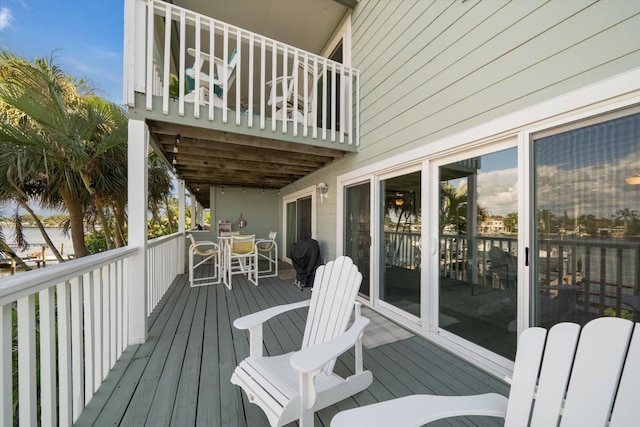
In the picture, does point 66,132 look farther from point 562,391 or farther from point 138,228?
point 562,391

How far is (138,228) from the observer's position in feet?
8.75

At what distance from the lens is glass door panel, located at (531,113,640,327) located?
1470mm

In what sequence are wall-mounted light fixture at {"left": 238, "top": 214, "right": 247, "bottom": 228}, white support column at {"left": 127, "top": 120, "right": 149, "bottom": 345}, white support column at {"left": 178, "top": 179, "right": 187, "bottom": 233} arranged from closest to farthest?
white support column at {"left": 127, "top": 120, "right": 149, "bottom": 345}
white support column at {"left": 178, "top": 179, "right": 187, "bottom": 233}
wall-mounted light fixture at {"left": 238, "top": 214, "right": 247, "bottom": 228}

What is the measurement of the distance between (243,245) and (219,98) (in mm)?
2558

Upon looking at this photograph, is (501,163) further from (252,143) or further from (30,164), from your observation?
(30,164)

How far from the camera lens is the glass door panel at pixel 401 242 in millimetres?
2936

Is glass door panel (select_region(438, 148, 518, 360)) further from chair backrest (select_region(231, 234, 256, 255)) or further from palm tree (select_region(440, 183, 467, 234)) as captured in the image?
chair backrest (select_region(231, 234, 256, 255))

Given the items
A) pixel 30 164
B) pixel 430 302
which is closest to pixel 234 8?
pixel 30 164

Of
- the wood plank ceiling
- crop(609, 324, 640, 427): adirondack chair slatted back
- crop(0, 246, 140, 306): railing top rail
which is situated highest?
the wood plank ceiling

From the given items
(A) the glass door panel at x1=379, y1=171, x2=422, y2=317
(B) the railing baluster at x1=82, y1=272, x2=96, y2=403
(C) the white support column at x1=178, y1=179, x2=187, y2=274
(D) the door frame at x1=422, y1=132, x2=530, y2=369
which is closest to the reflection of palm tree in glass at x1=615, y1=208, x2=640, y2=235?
(D) the door frame at x1=422, y1=132, x2=530, y2=369

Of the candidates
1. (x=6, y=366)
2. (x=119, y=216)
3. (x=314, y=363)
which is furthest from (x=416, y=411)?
(x=119, y=216)

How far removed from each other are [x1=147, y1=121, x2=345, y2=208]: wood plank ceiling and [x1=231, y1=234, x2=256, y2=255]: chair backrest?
4.63ft

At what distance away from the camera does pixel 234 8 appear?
14.5ft

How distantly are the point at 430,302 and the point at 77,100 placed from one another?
6294mm
